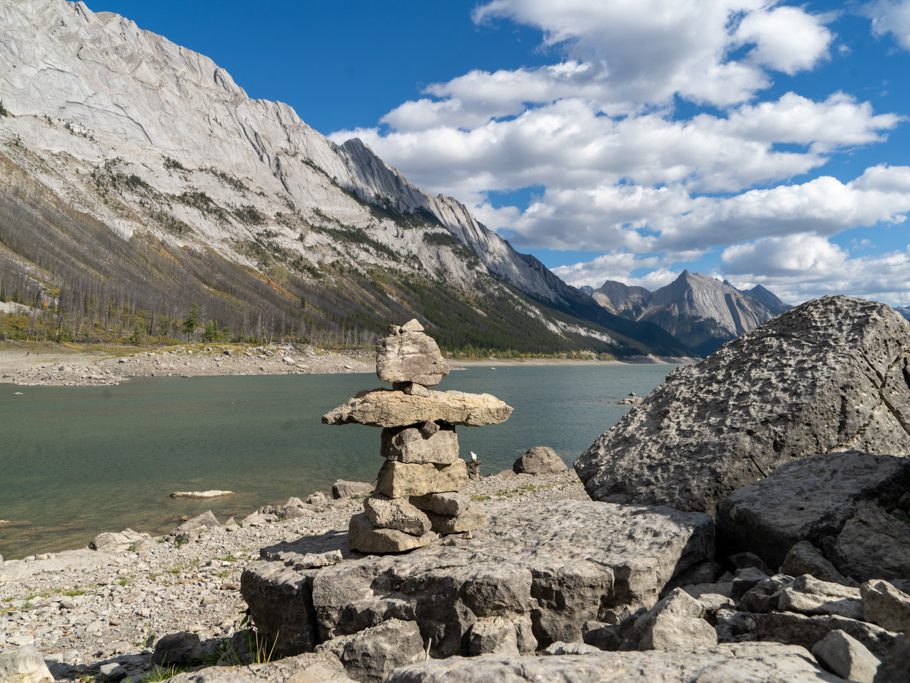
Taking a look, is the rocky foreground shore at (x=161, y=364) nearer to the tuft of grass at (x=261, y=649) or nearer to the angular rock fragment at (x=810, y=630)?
the tuft of grass at (x=261, y=649)

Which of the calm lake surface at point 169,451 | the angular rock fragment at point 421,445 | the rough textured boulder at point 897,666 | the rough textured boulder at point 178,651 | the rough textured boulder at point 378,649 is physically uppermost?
the angular rock fragment at point 421,445

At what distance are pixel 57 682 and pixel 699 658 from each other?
11135 millimetres

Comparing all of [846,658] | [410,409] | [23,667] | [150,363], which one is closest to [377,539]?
[410,409]

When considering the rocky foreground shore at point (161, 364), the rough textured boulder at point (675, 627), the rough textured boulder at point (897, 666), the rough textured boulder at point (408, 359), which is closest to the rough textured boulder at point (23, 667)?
the rough textured boulder at point (408, 359)

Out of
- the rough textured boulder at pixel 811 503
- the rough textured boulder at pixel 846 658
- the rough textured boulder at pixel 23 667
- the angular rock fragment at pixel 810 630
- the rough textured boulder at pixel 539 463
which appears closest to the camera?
the rough textured boulder at pixel 846 658

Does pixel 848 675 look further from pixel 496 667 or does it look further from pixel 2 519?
pixel 2 519

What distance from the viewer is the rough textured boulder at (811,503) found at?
10257 millimetres

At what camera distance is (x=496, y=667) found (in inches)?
235

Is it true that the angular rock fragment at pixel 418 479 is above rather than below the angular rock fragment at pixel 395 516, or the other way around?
above

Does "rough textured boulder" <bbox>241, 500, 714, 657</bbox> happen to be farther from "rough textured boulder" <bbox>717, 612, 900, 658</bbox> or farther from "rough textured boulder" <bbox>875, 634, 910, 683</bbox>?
"rough textured boulder" <bbox>875, 634, 910, 683</bbox>

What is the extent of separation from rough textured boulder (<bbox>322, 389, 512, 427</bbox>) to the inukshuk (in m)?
0.02

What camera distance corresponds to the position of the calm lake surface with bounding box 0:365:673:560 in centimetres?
2897

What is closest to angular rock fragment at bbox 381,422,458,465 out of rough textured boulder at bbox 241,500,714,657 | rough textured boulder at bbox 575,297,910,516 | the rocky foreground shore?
rough textured boulder at bbox 241,500,714,657

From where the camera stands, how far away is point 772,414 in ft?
43.6
